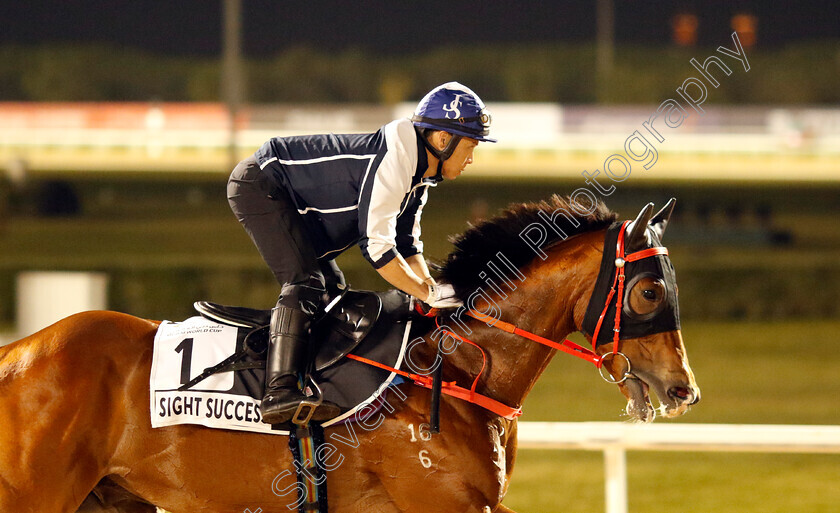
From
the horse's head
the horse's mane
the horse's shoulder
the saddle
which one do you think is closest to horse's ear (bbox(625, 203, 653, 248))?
the horse's head

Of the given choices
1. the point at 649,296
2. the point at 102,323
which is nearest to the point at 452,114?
the point at 649,296

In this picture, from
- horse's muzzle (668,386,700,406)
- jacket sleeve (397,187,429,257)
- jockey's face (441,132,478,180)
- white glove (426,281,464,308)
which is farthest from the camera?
jacket sleeve (397,187,429,257)

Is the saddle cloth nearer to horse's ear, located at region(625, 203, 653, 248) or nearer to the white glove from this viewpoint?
the white glove

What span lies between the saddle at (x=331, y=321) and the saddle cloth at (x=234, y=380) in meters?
0.03

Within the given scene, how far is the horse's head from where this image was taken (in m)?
2.95

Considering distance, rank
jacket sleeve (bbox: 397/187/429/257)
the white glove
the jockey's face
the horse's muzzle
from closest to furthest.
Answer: the horse's muzzle < the white glove < the jockey's face < jacket sleeve (bbox: 397/187/429/257)

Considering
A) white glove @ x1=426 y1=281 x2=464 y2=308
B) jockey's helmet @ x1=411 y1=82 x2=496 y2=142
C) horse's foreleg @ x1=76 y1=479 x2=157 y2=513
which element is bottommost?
horse's foreleg @ x1=76 y1=479 x2=157 y2=513

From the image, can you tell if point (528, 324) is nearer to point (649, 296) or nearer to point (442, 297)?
point (442, 297)

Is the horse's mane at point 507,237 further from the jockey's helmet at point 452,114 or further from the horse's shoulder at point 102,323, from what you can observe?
the horse's shoulder at point 102,323

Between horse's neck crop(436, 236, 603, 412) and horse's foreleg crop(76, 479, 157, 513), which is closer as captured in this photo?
horse's neck crop(436, 236, 603, 412)

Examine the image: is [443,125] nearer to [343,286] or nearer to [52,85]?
[343,286]

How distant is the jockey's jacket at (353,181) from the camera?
9.75ft

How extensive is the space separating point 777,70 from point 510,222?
4804cm

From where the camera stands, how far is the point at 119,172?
1072 inches
